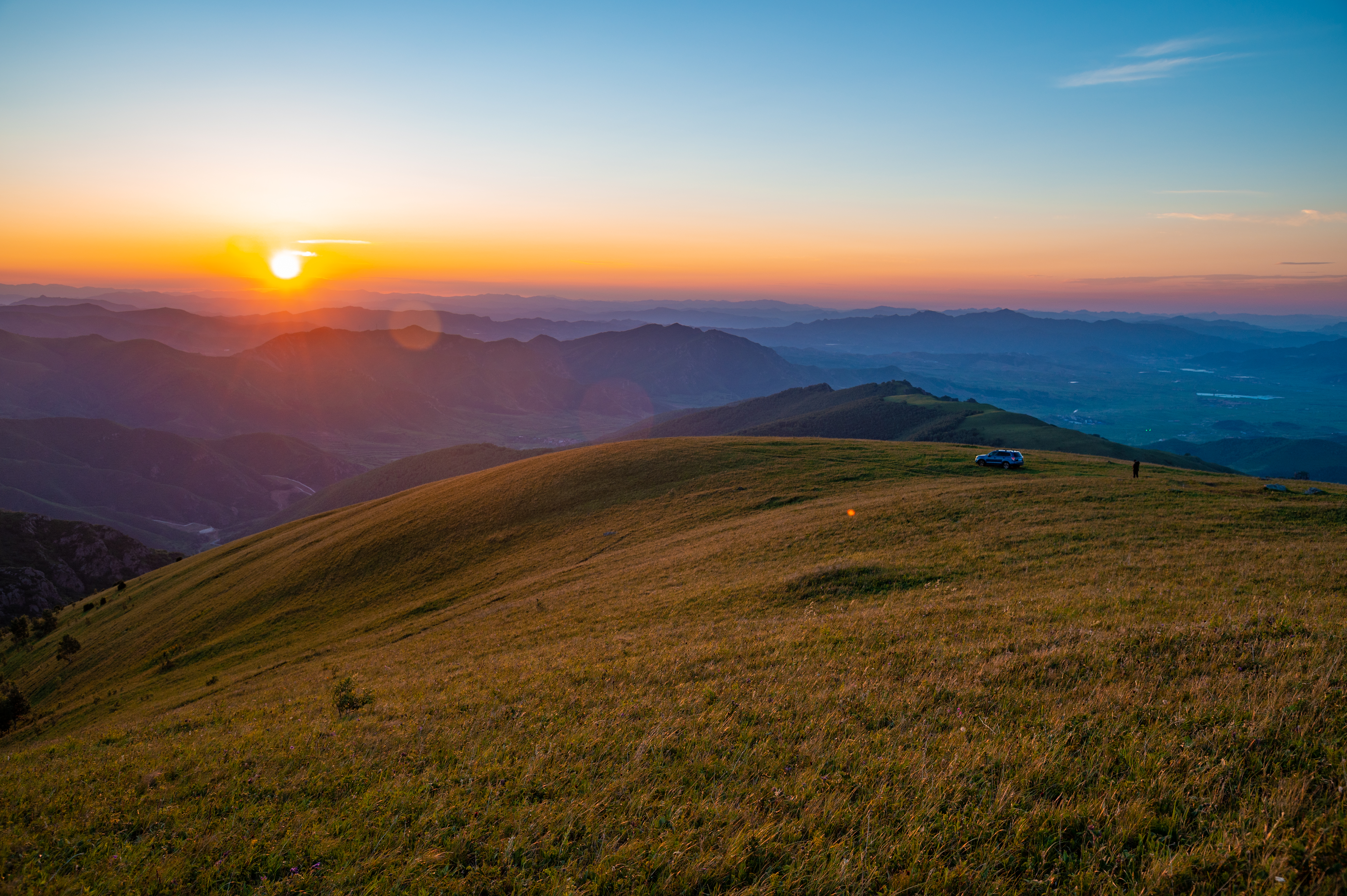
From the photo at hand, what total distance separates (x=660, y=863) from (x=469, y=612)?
27.5 meters

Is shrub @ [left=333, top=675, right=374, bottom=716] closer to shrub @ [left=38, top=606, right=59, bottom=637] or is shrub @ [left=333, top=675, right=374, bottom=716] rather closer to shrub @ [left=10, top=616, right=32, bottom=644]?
shrub @ [left=38, top=606, right=59, bottom=637]

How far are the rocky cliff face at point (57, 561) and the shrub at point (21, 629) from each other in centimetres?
4598

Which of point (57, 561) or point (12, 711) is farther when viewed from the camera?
point (57, 561)

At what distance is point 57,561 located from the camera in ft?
377

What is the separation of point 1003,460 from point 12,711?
2929 inches

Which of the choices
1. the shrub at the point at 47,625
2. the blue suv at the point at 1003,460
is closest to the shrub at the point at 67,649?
the shrub at the point at 47,625

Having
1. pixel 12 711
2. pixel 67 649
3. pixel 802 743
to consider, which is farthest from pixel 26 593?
pixel 802 743

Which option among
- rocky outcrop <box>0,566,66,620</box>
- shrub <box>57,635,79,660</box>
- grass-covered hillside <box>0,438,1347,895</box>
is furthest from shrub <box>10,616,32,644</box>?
rocky outcrop <box>0,566,66,620</box>

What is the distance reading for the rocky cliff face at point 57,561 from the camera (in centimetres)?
9975

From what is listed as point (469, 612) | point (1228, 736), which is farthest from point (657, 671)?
point (469, 612)

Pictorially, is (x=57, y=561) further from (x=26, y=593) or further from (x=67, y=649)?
(x=67, y=649)

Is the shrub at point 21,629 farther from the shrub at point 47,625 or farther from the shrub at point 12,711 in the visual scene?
the shrub at point 12,711

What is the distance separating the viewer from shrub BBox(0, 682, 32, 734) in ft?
111

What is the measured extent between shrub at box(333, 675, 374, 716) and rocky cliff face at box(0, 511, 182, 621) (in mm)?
114214
